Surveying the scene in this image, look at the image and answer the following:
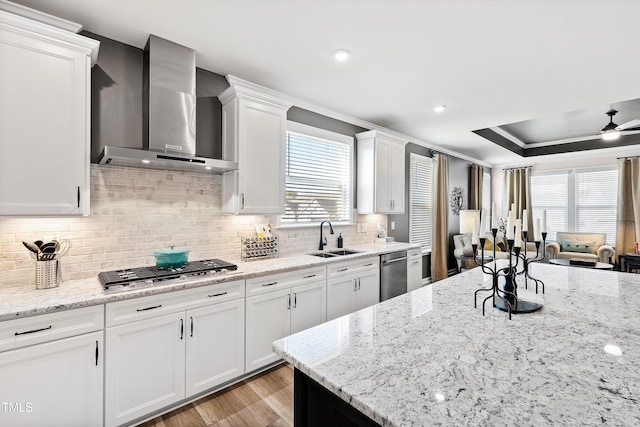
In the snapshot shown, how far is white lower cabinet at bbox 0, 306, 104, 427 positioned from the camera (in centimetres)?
157

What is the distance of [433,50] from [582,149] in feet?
19.7

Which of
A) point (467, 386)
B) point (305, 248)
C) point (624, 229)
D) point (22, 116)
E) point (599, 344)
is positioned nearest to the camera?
point (467, 386)

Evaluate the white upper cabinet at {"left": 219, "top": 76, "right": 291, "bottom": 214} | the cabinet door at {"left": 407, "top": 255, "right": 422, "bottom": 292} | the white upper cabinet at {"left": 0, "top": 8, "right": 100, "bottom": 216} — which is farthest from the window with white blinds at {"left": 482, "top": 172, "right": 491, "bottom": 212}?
the white upper cabinet at {"left": 0, "top": 8, "right": 100, "bottom": 216}

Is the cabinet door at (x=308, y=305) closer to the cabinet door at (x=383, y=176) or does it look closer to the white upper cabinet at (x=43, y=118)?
the cabinet door at (x=383, y=176)

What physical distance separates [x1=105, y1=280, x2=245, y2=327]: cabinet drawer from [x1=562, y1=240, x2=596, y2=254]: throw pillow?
686cm

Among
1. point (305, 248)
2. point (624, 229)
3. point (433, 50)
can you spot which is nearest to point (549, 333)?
point (433, 50)

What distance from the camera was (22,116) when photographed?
1.79m

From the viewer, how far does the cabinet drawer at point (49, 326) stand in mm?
1559

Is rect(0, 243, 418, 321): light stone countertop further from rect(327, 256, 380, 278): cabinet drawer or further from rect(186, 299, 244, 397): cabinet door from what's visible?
rect(327, 256, 380, 278): cabinet drawer

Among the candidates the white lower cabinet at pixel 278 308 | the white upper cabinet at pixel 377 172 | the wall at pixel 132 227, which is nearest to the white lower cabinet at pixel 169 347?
the white lower cabinet at pixel 278 308

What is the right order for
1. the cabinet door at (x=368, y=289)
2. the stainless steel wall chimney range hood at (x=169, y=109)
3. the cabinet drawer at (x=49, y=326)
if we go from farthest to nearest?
the cabinet door at (x=368, y=289) < the stainless steel wall chimney range hood at (x=169, y=109) < the cabinet drawer at (x=49, y=326)

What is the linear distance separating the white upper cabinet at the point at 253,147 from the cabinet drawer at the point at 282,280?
0.63 meters

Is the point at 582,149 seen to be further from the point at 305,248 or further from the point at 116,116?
the point at 116,116

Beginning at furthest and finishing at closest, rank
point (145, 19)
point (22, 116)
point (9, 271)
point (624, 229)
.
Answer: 1. point (624, 229)
2. point (145, 19)
3. point (9, 271)
4. point (22, 116)
